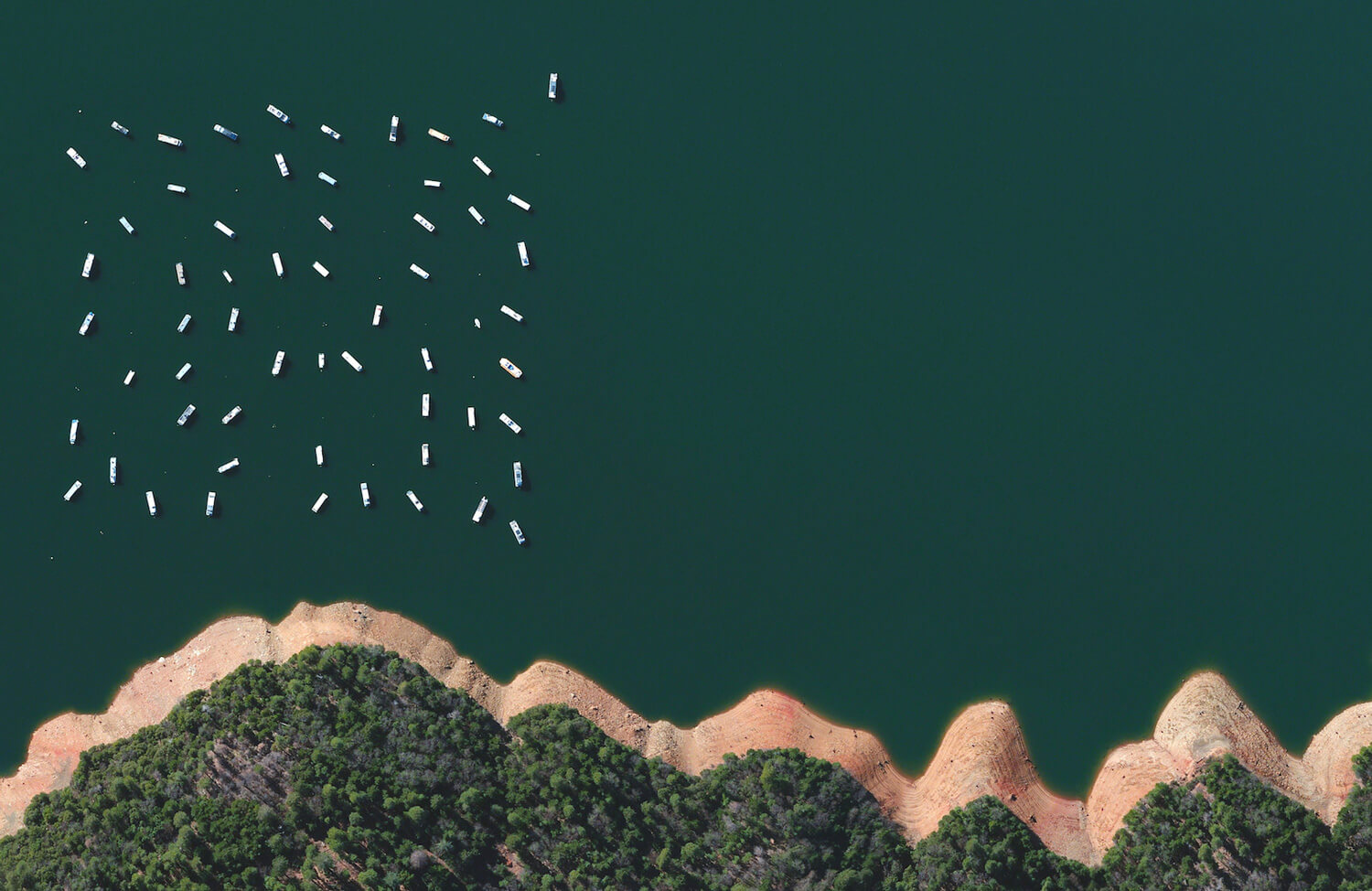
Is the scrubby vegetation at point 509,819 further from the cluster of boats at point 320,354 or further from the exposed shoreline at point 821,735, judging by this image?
the cluster of boats at point 320,354

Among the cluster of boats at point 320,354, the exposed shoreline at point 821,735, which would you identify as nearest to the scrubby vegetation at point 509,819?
the exposed shoreline at point 821,735

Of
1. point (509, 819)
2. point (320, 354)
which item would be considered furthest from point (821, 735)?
point (320, 354)

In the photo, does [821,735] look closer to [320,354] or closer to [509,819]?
[509,819]

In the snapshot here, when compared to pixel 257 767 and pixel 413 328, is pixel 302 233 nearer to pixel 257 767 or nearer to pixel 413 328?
pixel 413 328

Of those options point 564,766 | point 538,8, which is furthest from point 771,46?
point 564,766

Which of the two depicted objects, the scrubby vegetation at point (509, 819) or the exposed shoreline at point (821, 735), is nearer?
the scrubby vegetation at point (509, 819)

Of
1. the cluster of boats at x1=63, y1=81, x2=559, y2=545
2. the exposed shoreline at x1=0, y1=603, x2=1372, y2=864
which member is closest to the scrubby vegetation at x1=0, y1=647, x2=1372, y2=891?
the exposed shoreline at x1=0, y1=603, x2=1372, y2=864

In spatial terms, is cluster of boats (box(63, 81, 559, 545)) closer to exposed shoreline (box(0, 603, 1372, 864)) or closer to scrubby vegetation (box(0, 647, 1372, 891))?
exposed shoreline (box(0, 603, 1372, 864))
